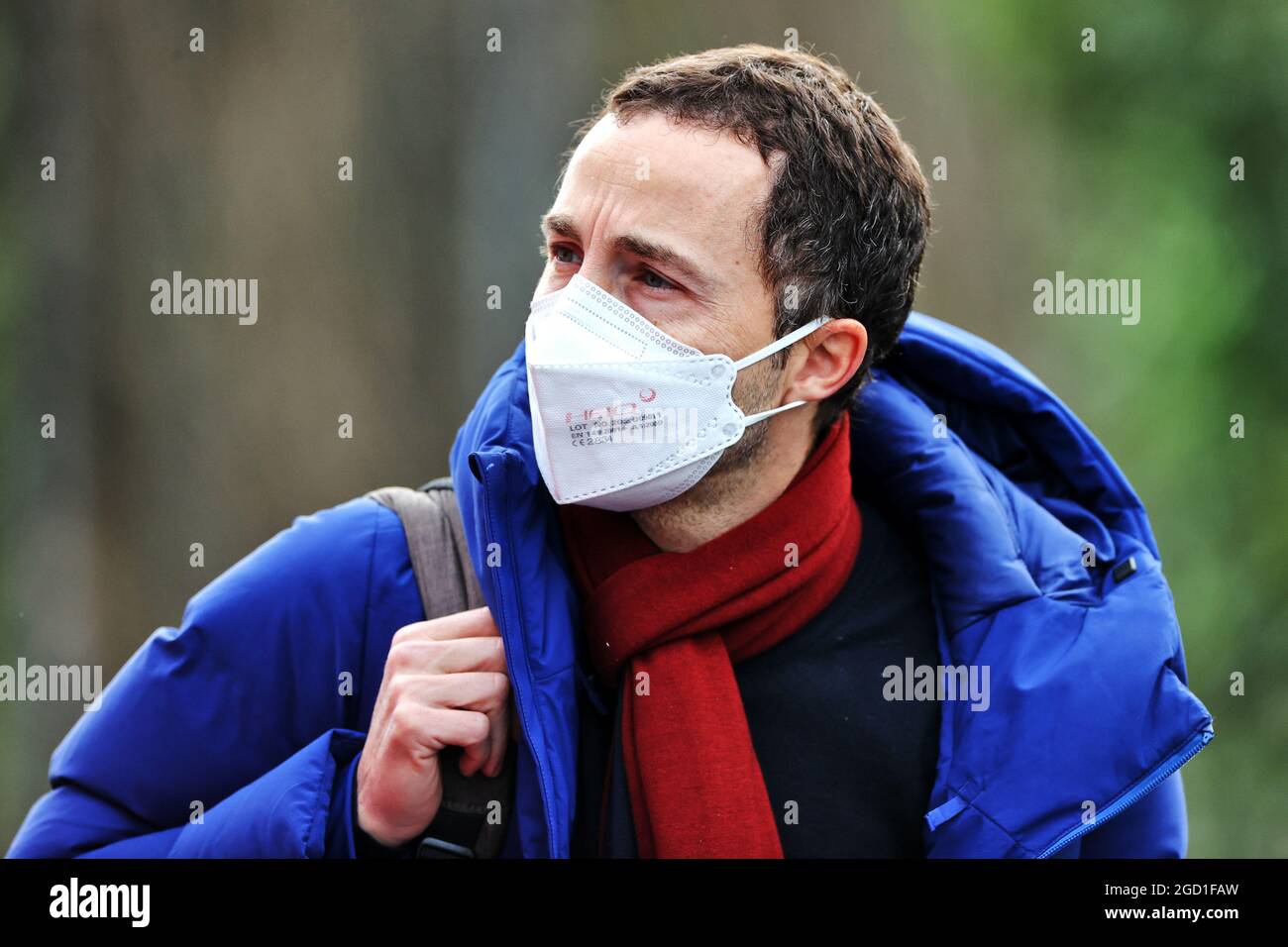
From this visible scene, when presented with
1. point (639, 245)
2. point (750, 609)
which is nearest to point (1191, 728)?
point (750, 609)

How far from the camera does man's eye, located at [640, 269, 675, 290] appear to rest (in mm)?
2451

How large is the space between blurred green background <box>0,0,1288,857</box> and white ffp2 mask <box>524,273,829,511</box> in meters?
3.71

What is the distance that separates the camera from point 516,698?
2.22 m

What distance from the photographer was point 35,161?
6246 millimetres

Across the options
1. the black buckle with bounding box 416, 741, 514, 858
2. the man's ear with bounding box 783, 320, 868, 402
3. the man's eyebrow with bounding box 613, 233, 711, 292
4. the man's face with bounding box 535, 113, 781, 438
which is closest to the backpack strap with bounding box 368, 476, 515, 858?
the black buckle with bounding box 416, 741, 514, 858

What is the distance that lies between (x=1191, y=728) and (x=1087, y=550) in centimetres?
43

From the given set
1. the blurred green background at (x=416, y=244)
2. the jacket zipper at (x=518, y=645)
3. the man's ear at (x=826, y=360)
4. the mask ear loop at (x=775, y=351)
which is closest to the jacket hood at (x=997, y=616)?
the jacket zipper at (x=518, y=645)

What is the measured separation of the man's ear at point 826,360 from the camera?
2.64m

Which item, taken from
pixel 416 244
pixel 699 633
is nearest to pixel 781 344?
pixel 699 633

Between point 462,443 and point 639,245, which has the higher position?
point 639,245

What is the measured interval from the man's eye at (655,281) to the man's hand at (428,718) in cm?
68

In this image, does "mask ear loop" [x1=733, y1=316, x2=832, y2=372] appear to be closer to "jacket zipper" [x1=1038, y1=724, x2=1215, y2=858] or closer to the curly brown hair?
the curly brown hair

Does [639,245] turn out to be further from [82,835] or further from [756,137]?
[82,835]

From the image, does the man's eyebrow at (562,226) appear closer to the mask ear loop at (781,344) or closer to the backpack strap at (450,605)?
the mask ear loop at (781,344)
